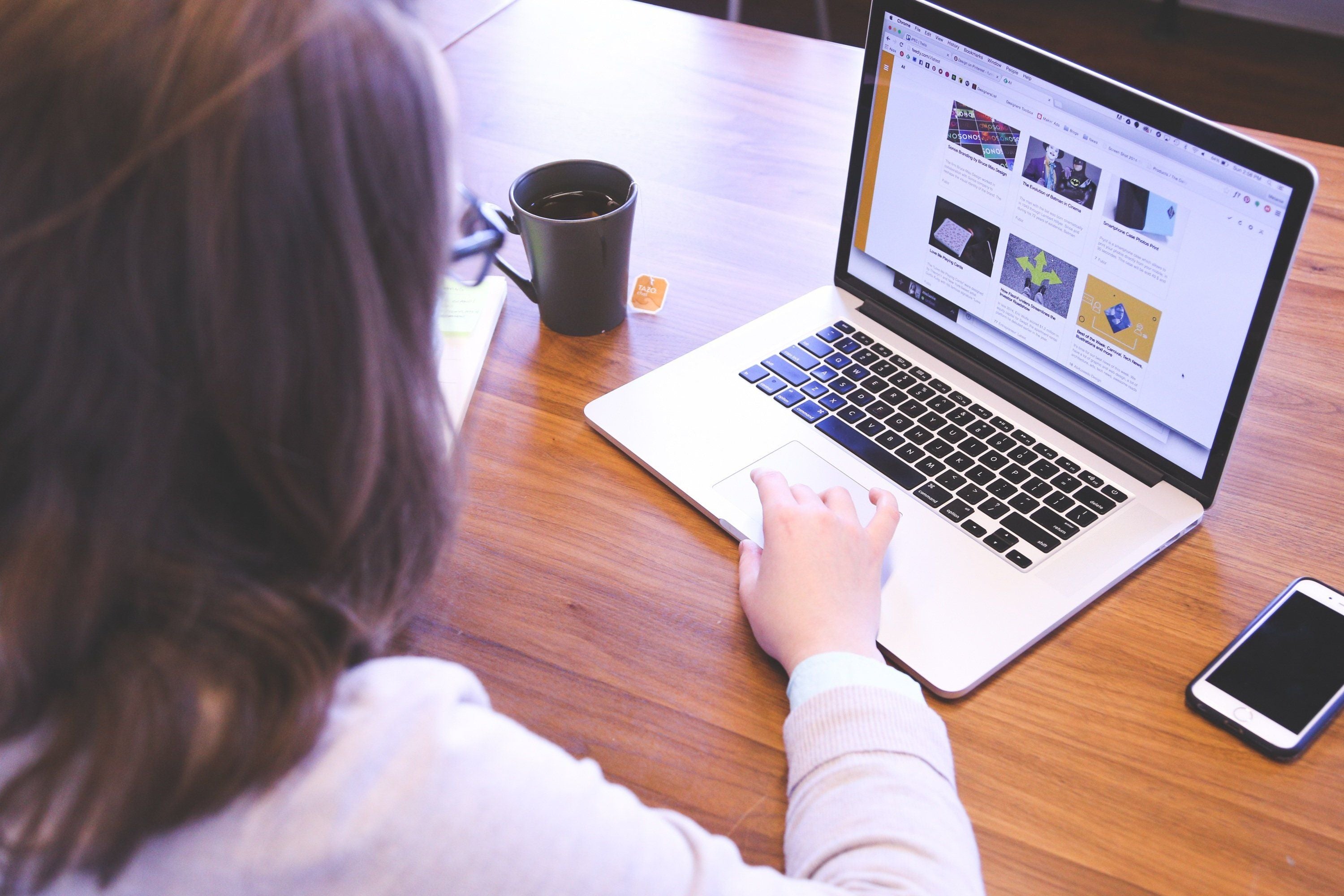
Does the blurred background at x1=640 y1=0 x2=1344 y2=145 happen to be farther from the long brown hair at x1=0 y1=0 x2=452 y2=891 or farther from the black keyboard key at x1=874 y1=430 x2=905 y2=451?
the long brown hair at x1=0 y1=0 x2=452 y2=891

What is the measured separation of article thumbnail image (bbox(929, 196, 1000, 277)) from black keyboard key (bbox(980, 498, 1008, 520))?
20 cm

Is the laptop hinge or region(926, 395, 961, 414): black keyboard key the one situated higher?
the laptop hinge

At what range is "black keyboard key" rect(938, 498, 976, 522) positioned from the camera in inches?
30.4

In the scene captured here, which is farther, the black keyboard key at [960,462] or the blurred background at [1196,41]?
the blurred background at [1196,41]

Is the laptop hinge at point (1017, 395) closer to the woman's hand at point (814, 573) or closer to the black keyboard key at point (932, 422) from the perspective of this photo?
the black keyboard key at point (932, 422)

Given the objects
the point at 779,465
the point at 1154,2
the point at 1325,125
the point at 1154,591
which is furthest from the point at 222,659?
the point at 1154,2

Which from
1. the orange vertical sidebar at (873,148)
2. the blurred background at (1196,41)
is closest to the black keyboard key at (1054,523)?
the orange vertical sidebar at (873,148)

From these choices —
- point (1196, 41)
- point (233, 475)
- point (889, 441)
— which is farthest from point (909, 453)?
point (1196, 41)

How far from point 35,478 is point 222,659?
11 cm

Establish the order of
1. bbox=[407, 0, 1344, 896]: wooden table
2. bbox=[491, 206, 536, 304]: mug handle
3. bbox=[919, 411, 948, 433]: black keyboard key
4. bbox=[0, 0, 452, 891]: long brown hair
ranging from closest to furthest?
bbox=[0, 0, 452, 891]: long brown hair
bbox=[407, 0, 1344, 896]: wooden table
bbox=[919, 411, 948, 433]: black keyboard key
bbox=[491, 206, 536, 304]: mug handle

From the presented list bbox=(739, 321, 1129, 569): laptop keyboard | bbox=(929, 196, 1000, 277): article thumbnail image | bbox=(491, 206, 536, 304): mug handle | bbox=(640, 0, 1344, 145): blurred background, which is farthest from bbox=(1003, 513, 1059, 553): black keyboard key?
bbox=(640, 0, 1344, 145): blurred background

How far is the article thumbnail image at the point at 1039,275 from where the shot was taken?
0.78 m

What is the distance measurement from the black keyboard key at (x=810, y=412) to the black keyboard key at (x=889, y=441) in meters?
0.05

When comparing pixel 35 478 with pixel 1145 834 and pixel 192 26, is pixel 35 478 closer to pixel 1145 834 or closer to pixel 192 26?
pixel 192 26
